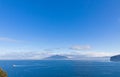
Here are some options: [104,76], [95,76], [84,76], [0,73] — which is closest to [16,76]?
[84,76]

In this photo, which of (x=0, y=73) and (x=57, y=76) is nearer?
(x=0, y=73)

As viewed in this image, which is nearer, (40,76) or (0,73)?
(0,73)

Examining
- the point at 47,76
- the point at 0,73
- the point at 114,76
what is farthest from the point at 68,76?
the point at 0,73

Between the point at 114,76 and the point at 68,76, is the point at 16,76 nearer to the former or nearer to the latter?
the point at 68,76

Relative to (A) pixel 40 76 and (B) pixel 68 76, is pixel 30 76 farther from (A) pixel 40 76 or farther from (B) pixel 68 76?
(B) pixel 68 76

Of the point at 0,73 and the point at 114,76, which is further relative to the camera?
the point at 114,76

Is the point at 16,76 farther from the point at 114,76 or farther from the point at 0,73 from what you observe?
the point at 0,73

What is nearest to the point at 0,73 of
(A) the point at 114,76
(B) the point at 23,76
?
(B) the point at 23,76
